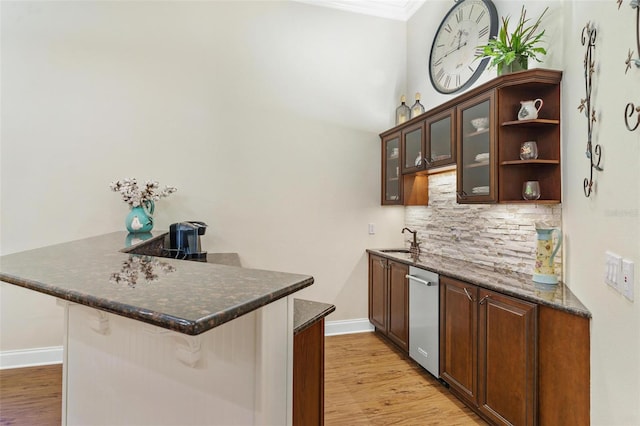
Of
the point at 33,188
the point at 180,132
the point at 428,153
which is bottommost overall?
the point at 33,188

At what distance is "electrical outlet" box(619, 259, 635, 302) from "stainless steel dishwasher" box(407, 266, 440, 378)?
1.38 meters

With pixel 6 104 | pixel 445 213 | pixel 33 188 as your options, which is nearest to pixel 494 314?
pixel 445 213

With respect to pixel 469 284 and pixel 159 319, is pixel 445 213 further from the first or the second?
pixel 159 319

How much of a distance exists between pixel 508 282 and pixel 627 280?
0.96m

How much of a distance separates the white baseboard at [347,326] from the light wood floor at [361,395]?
49 centimetres

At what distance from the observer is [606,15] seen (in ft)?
4.47

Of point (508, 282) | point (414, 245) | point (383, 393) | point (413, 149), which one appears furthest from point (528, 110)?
point (383, 393)

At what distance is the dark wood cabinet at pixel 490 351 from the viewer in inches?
69.2

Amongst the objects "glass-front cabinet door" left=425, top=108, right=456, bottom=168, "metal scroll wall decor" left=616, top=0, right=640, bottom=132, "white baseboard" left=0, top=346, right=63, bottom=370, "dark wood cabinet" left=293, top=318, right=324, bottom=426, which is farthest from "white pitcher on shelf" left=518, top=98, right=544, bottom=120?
"white baseboard" left=0, top=346, right=63, bottom=370

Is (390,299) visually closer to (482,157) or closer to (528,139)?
(482,157)

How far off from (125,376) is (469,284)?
6.40ft

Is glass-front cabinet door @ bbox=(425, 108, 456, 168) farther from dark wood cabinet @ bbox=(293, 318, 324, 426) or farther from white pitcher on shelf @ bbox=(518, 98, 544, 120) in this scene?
dark wood cabinet @ bbox=(293, 318, 324, 426)

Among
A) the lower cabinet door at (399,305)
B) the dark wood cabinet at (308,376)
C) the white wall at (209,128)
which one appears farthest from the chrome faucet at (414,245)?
the dark wood cabinet at (308,376)

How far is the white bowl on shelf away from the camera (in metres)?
2.29
